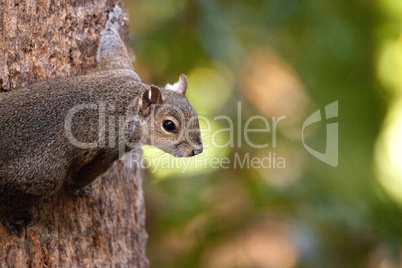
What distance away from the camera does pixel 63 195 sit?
137 inches

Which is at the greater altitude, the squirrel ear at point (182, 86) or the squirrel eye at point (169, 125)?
the squirrel ear at point (182, 86)

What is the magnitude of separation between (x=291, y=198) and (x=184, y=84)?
2737 mm

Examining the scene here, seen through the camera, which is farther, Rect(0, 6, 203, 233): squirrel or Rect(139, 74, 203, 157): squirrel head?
Rect(139, 74, 203, 157): squirrel head

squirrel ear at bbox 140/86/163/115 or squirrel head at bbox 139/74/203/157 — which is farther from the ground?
squirrel ear at bbox 140/86/163/115

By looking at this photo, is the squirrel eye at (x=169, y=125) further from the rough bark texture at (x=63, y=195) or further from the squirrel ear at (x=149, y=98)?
the rough bark texture at (x=63, y=195)

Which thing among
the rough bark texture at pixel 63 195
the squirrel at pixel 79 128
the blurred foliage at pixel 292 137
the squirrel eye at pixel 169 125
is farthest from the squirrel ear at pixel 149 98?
the blurred foliage at pixel 292 137

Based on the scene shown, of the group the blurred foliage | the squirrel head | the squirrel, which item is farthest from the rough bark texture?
the blurred foliage

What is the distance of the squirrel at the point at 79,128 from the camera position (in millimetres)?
3029

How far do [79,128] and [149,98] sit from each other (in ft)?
1.62

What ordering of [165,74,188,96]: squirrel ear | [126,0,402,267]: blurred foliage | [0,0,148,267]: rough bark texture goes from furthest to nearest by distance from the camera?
[126,0,402,267]: blurred foliage < [165,74,188,96]: squirrel ear < [0,0,148,267]: rough bark texture

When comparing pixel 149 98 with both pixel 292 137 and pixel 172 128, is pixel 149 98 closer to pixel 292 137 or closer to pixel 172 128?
pixel 172 128

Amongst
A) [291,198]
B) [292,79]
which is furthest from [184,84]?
[292,79]

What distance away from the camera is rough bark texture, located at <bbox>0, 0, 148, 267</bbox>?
10.9 ft

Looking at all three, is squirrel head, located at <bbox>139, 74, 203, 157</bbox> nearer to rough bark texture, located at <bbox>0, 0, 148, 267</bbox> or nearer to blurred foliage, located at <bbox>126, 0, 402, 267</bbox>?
rough bark texture, located at <bbox>0, 0, 148, 267</bbox>
